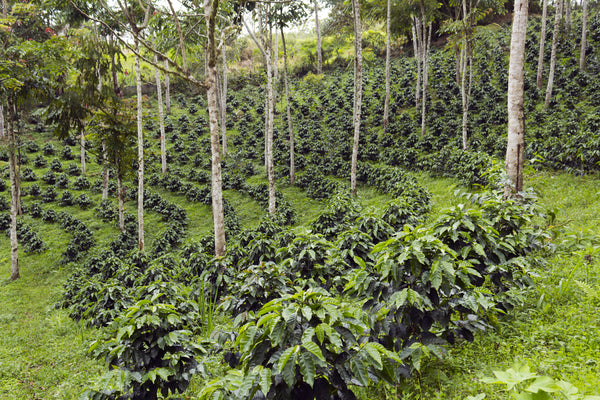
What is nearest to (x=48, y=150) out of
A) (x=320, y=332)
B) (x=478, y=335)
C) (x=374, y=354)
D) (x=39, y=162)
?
(x=39, y=162)

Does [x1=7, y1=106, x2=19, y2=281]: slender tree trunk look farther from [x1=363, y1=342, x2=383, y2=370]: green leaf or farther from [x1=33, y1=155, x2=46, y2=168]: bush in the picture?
[x1=363, y1=342, x2=383, y2=370]: green leaf

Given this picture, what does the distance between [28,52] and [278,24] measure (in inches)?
463

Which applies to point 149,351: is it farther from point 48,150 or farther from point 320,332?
point 48,150

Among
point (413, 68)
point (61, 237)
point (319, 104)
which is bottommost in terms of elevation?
point (61, 237)

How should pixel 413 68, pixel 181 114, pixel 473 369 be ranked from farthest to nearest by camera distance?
pixel 181 114 → pixel 413 68 → pixel 473 369

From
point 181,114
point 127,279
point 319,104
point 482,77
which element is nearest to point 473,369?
point 127,279

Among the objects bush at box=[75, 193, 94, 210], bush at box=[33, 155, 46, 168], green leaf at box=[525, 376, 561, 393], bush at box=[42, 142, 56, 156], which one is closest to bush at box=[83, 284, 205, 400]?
green leaf at box=[525, 376, 561, 393]

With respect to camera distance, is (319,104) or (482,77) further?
(319,104)

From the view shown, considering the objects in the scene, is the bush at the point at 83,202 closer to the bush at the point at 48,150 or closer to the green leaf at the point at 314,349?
the bush at the point at 48,150

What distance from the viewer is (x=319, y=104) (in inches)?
1016

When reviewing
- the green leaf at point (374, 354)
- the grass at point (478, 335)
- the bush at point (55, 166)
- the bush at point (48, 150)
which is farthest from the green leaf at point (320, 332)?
the bush at point (48, 150)

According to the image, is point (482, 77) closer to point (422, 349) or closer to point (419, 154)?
point (419, 154)

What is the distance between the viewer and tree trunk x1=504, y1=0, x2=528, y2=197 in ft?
17.6

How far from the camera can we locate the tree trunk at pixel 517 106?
5.36 meters
